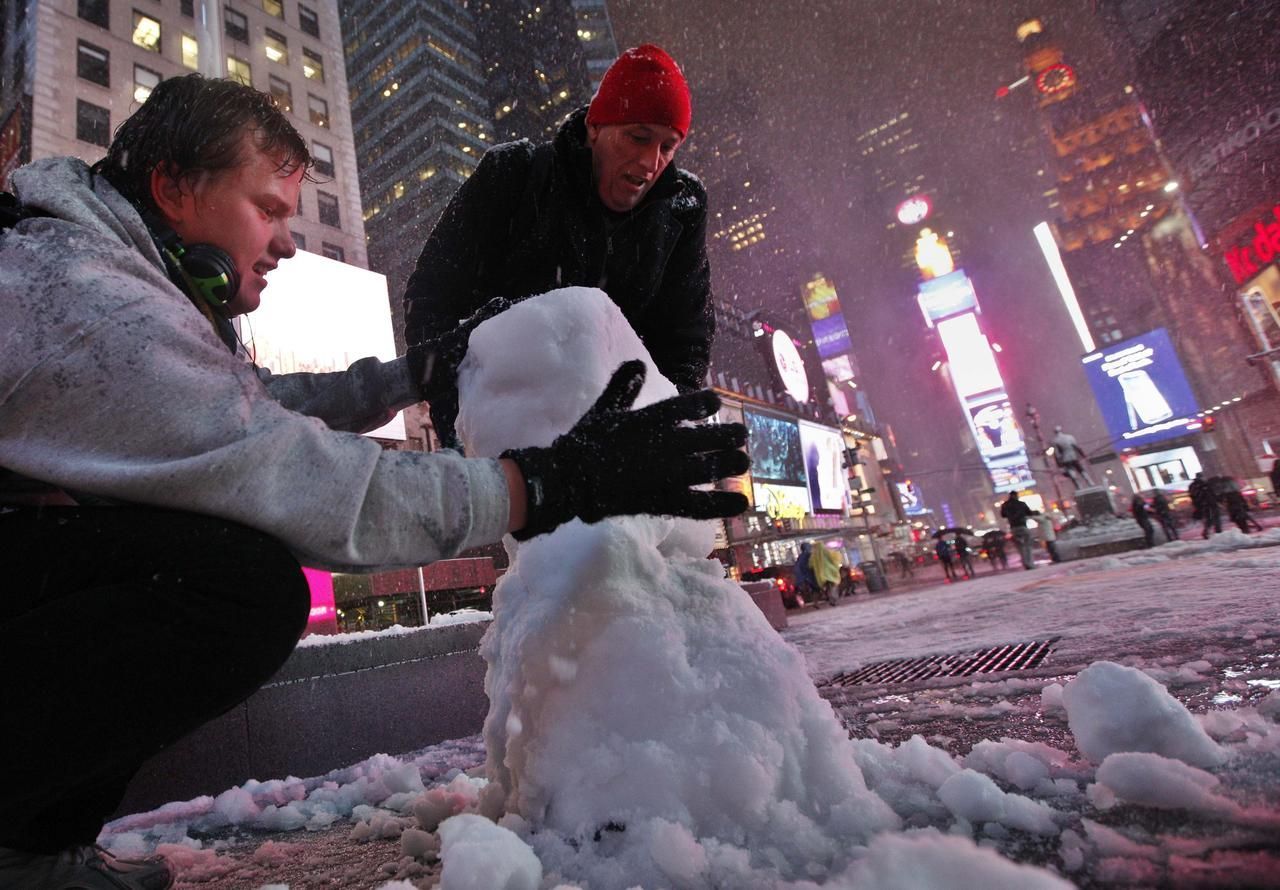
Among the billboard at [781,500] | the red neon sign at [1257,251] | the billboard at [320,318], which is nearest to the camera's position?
the billboard at [320,318]

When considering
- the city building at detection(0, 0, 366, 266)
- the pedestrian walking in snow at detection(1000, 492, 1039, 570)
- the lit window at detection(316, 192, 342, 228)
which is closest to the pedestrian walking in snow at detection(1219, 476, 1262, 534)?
the pedestrian walking in snow at detection(1000, 492, 1039, 570)

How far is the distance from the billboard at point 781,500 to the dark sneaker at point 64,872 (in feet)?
90.0

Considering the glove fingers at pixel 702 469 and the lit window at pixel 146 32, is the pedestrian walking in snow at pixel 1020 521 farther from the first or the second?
the lit window at pixel 146 32

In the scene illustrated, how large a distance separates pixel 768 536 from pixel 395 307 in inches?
867

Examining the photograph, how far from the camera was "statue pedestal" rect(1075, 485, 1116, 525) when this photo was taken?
16.8 metres

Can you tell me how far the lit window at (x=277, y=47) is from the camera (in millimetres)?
24781

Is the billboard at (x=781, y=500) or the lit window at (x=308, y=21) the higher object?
the lit window at (x=308, y=21)

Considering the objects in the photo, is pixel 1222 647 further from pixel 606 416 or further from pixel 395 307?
pixel 395 307

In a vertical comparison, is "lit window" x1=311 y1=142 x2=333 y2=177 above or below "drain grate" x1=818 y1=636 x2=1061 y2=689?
above

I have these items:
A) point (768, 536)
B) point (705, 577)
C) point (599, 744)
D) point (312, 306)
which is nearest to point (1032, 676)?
point (705, 577)

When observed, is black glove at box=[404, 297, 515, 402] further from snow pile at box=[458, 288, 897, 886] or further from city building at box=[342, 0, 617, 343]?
city building at box=[342, 0, 617, 343]

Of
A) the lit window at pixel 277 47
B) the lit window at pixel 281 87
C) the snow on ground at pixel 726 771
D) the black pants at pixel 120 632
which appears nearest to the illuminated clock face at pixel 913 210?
the lit window at pixel 277 47

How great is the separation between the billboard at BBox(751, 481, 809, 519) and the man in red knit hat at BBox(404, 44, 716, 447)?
86.8 ft

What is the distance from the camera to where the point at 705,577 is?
4.89 feet
